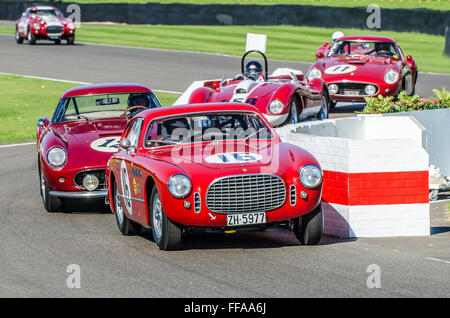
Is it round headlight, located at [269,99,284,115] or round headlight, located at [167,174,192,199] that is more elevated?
round headlight, located at [167,174,192,199]

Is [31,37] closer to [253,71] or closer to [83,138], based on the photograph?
[253,71]

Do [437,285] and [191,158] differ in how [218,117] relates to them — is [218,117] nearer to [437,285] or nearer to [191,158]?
[191,158]

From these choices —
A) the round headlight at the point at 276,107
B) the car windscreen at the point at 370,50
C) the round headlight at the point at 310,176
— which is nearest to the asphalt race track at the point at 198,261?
the round headlight at the point at 310,176

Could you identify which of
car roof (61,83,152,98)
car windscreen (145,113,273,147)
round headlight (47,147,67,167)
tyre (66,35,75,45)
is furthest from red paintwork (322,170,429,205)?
tyre (66,35,75,45)

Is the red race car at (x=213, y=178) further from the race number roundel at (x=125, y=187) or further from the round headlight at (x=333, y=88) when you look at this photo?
the round headlight at (x=333, y=88)

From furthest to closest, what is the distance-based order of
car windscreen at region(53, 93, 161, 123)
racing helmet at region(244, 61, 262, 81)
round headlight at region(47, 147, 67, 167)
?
racing helmet at region(244, 61, 262, 81) < car windscreen at region(53, 93, 161, 123) < round headlight at region(47, 147, 67, 167)

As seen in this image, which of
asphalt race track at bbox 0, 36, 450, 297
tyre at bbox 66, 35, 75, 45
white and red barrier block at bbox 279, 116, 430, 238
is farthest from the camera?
tyre at bbox 66, 35, 75, 45

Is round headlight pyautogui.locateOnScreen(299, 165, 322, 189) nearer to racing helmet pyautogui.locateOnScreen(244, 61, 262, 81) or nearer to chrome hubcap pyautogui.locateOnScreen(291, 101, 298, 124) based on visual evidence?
chrome hubcap pyautogui.locateOnScreen(291, 101, 298, 124)

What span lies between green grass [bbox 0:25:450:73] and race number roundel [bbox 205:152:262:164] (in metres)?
24.4

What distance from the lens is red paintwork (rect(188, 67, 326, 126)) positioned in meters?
15.5

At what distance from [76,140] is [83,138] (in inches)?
3.9

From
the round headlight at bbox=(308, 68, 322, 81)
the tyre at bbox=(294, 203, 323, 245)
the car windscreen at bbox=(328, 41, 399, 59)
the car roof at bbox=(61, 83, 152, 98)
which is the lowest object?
the tyre at bbox=(294, 203, 323, 245)

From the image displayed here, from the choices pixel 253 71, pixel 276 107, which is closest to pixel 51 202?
pixel 276 107
